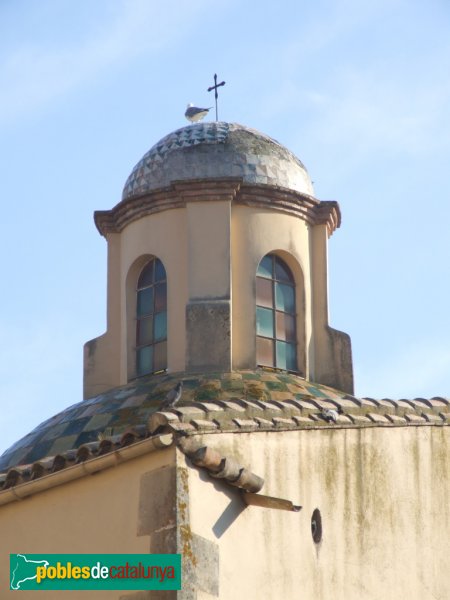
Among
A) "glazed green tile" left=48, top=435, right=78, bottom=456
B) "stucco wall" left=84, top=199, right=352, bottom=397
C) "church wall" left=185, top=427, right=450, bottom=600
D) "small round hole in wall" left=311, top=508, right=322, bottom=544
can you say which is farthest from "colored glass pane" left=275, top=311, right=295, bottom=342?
"small round hole in wall" left=311, top=508, right=322, bottom=544

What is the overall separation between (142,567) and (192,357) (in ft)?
23.5

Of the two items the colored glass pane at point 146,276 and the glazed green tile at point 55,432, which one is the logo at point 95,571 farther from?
the colored glass pane at point 146,276

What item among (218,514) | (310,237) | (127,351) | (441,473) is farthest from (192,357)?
(218,514)

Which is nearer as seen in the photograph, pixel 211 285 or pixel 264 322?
pixel 211 285

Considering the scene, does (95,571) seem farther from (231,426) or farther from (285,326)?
(285,326)

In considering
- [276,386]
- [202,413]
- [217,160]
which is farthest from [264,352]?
[202,413]

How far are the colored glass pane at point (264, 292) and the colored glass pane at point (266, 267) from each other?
8 centimetres

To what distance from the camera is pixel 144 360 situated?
2241cm

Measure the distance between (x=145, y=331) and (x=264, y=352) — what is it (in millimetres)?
1662

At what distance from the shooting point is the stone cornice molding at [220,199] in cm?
2230

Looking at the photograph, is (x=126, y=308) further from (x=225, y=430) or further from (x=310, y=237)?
(x=225, y=430)

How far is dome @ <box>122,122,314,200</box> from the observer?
74.1ft

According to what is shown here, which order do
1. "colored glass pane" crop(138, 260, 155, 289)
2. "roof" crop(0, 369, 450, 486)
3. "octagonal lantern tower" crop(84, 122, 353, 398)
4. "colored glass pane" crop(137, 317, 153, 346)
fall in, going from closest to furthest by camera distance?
1. "roof" crop(0, 369, 450, 486)
2. "octagonal lantern tower" crop(84, 122, 353, 398)
3. "colored glass pane" crop(137, 317, 153, 346)
4. "colored glass pane" crop(138, 260, 155, 289)

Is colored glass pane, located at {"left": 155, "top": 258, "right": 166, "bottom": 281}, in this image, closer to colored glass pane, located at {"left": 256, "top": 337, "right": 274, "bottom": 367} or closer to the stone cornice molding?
the stone cornice molding
